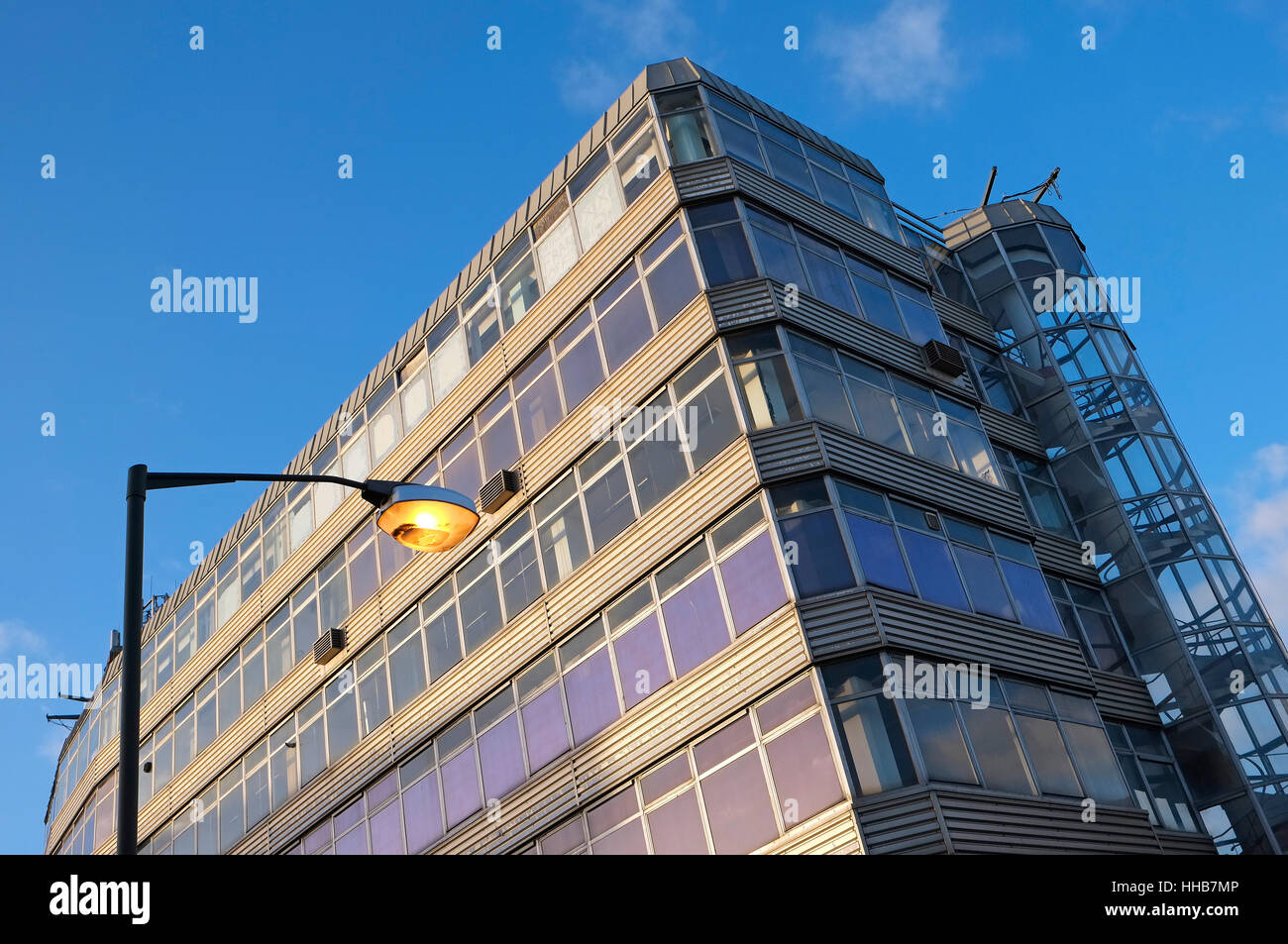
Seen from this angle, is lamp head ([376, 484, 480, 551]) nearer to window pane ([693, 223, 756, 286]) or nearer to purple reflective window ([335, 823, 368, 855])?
window pane ([693, 223, 756, 286])

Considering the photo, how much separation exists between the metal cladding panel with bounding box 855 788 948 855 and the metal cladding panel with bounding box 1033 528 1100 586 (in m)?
10.8

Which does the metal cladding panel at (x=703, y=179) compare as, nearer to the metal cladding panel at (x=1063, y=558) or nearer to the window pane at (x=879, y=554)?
the window pane at (x=879, y=554)

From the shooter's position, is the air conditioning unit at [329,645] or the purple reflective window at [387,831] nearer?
the purple reflective window at [387,831]

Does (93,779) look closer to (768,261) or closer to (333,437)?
(333,437)

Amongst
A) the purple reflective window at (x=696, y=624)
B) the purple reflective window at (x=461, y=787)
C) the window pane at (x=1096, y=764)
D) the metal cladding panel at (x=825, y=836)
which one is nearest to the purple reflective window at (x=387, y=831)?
the purple reflective window at (x=461, y=787)

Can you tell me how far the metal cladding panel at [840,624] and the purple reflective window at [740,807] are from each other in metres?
1.85

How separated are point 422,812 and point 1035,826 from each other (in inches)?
478

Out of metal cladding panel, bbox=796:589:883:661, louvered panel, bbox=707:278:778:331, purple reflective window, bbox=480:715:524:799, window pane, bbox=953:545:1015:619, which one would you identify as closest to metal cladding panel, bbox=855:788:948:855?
metal cladding panel, bbox=796:589:883:661

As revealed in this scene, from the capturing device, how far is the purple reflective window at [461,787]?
23516 mm

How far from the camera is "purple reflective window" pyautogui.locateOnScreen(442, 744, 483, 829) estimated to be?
23516mm

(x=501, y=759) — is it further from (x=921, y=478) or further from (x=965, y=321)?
(x=965, y=321)

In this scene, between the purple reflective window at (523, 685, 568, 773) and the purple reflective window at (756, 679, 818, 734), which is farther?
the purple reflective window at (523, 685, 568, 773)
